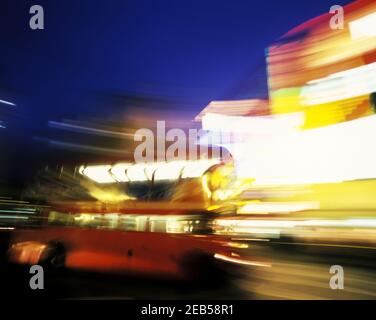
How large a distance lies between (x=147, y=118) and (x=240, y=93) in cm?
252

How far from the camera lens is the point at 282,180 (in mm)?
6605

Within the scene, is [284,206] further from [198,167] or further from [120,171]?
[120,171]

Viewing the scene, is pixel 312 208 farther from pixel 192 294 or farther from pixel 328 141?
pixel 192 294

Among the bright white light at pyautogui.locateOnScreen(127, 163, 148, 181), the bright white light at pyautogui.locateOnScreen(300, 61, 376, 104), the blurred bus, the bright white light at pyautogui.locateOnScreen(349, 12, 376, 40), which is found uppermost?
the bright white light at pyautogui.locateOnScreen(349, 12, 376, 40)

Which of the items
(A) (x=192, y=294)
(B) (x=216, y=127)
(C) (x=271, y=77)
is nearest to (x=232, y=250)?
(A) (x=192, y=294)

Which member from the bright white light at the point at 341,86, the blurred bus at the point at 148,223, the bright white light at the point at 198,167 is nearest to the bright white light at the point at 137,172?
the blurred bus at the point at 148,223

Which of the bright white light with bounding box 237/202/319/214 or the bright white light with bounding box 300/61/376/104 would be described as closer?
the bright white light with bounding box 237/202/319/214

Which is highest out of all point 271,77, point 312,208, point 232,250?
point 271,77

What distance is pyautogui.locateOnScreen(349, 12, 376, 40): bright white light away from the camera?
17.8 ft

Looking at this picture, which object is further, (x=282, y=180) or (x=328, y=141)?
(x=328, y=141)

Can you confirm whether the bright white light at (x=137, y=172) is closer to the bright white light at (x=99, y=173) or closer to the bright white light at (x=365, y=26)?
the bright white light at (x=99, y=173)

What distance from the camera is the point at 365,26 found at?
216 inches

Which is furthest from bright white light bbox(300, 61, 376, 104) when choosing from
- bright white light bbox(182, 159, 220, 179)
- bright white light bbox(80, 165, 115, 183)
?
bright white light bbox(80, 165, 115, 183)

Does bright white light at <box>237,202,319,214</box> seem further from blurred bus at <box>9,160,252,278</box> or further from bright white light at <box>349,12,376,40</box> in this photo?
bright white light at <box>349,12,376,40</box>
